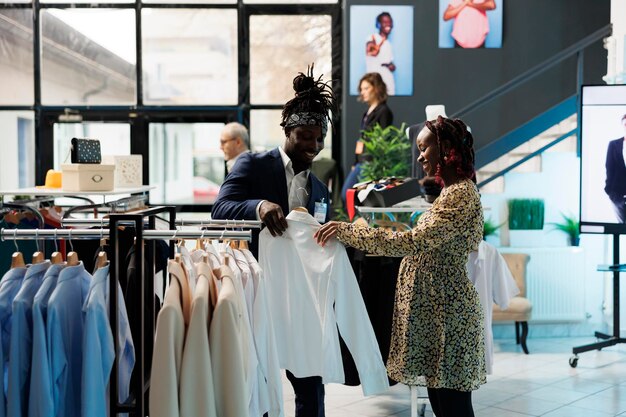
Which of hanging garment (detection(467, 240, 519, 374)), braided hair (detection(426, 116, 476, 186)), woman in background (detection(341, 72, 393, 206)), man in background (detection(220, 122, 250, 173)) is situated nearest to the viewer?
braided hair (detection(426, 116, 476, 186))

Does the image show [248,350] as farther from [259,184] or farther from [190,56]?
[190,56]

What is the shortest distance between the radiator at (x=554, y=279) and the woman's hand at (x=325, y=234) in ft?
15.1

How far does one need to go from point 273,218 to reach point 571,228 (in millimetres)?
5122

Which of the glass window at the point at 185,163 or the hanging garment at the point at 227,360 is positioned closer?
the hanging garment at the point at 227,360

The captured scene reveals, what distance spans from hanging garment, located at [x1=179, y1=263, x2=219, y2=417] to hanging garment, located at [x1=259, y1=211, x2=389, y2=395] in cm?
98

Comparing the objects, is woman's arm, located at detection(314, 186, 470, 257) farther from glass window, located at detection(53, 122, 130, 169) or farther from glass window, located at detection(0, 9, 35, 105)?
glass window, located at detection(0, 9, 35, 105)

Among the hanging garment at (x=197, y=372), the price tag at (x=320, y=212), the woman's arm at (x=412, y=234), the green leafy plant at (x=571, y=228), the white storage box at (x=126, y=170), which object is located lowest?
the hanging garment at (x=197, y=372)

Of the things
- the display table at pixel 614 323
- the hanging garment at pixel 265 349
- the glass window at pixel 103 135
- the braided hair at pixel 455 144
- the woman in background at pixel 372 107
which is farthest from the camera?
the glass window at pixel 103 135

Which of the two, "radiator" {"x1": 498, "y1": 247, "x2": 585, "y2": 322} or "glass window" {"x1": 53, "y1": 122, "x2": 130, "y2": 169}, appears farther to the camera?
"glass window" {"x1": 53, "y1": 122, "x2": 130, "y2": 169}

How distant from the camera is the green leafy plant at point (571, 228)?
305 inches

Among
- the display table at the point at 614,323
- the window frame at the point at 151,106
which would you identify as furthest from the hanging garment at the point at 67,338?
the window frame at the point at 151,106

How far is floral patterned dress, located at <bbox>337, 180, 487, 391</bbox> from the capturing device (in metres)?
3.37

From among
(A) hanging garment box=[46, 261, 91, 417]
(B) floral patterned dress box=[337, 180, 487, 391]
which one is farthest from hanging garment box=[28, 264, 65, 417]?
(B) floral patterned dress box=[337, 180, 487, 391]

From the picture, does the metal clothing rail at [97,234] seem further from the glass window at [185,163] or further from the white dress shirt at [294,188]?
the glass window at [185,163]
